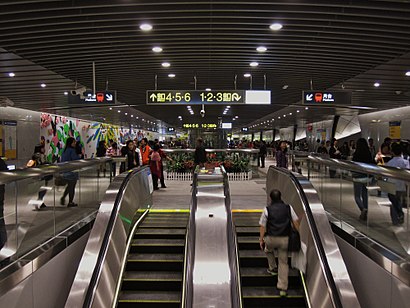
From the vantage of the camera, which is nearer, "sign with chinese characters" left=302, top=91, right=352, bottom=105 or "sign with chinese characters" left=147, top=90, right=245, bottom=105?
"sign with chinese characters" left=147, top=90, right=245, bottom=105

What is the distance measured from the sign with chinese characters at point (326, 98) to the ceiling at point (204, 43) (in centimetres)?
69

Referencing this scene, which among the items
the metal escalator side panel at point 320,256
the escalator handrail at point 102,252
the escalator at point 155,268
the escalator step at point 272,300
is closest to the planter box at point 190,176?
the escalator at point 155,268

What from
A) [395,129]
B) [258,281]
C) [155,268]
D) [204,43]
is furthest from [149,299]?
[395,129]

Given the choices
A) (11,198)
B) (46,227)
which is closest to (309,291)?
(46,227)

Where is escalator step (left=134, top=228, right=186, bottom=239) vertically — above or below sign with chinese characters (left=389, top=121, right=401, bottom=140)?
below

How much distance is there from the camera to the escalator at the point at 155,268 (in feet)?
19.3

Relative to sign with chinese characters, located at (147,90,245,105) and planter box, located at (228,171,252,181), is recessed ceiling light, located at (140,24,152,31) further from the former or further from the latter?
planter box, located at (228,171,252,181)

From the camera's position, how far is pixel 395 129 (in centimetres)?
2284

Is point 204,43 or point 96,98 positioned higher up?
point 204,43

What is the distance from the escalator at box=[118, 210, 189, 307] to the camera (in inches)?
232

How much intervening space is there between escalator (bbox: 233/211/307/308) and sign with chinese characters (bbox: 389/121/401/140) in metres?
18.5

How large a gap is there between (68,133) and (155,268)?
23.7 metres

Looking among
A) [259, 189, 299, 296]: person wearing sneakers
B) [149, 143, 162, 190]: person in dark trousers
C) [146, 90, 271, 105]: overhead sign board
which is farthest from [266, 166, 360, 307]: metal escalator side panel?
[149, 143, 162, 190]: person in dark trousers

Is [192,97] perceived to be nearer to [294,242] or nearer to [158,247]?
[158,247]
